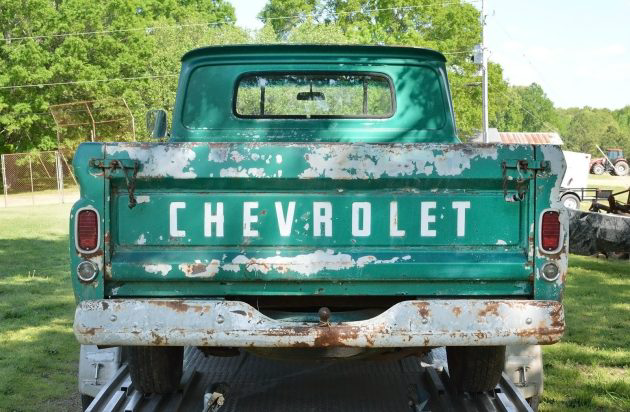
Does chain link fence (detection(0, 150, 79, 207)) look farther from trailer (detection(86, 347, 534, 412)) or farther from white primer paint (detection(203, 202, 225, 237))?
white primer paint (detection(203, 202, 225, 237))

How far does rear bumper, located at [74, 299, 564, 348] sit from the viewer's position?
3.71 meters

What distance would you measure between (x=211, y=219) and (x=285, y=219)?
336 millimetres

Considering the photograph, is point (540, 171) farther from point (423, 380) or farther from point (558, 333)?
point (423, 380)

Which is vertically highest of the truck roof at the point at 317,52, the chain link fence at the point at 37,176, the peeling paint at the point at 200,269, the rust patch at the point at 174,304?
the truck roof at the point at 317,52

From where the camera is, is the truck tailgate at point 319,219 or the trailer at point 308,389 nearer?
the truck tailgate at point 319,219

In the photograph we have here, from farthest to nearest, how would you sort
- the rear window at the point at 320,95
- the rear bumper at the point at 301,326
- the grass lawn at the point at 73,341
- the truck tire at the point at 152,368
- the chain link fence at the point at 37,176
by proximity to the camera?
1. the chain link fence at the point at 37,176
2. the grass lawn at the point at 73,341
3. the rear window at the point at 320,95
4. the truck tire at the point at 152,368
5. the rear bumper at the point at 301,326

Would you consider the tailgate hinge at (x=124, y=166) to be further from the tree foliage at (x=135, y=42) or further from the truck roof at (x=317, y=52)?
the tree foliage at (x=135, y=42)

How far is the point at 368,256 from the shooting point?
3844 mm

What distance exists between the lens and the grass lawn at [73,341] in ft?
18.7

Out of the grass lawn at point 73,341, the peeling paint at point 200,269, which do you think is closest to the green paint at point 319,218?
the peeling paint at point 200,269

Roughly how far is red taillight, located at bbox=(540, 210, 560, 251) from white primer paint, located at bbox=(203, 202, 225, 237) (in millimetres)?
1456

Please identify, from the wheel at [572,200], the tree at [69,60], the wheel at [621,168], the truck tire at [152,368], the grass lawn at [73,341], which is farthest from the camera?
the wheel at [621,168]

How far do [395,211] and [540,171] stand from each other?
0.67 m

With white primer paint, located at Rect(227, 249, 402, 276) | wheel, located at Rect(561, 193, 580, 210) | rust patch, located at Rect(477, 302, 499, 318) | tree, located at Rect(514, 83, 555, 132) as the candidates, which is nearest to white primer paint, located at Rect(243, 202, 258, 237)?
white primer paint, located at Rect(227, 249, 402, 276)
